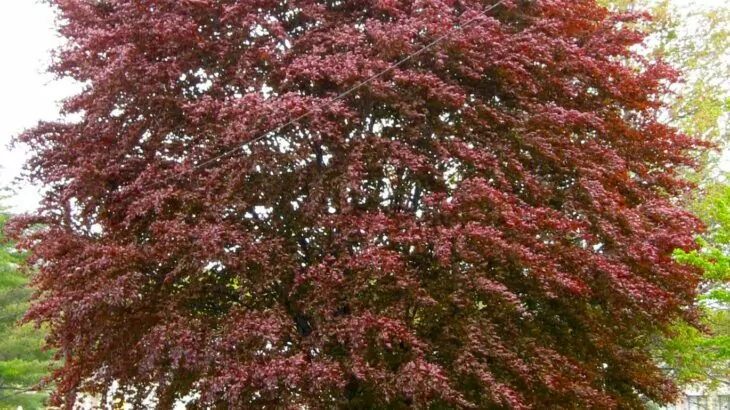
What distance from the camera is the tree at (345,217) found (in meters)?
5.68

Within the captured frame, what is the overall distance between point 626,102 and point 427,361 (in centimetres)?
369

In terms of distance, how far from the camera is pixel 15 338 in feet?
57.1

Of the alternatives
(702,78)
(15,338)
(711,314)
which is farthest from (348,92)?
(15,338)

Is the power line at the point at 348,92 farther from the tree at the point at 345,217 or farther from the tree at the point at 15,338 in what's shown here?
the tree at the point at 15,338

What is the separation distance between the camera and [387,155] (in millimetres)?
6152

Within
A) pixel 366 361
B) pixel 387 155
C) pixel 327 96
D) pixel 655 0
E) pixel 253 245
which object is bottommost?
pixel 366 361

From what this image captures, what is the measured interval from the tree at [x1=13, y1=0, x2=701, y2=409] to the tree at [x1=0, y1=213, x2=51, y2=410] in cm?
1068

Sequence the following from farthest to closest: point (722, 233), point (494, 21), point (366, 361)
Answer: point (722, 233) < point (494, 21) < point (366, 361)

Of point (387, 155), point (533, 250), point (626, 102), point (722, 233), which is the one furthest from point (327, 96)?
point (722, 233)

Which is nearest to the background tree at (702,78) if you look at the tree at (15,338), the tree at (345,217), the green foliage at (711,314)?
the green foliage at (711,314)

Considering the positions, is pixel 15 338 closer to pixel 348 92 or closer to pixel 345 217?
pixel 345 217

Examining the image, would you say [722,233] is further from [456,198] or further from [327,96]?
[327,96]

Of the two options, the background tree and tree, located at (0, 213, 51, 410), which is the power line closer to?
the background tree

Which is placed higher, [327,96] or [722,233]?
[722,233]
